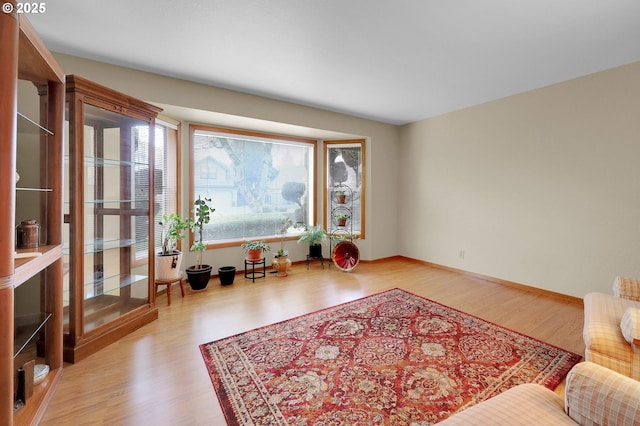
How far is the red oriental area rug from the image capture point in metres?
1.56

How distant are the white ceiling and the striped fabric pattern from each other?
2122 mm

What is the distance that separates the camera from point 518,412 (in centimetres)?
102

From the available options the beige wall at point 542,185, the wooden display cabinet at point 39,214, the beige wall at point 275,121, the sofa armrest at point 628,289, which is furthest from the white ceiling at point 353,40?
the sofa armrest at point 628,289

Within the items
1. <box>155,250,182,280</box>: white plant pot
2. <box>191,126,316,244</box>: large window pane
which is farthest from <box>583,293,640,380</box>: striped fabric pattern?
<box>191,126,316,244</box>: large window pane

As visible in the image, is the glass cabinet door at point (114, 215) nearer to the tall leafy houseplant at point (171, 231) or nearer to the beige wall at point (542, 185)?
the tall leafy houseplant at point (171, 231)

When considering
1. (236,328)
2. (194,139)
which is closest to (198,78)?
(194,139)

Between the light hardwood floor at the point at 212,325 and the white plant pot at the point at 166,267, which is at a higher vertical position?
the white plant pot at the point at 166,267

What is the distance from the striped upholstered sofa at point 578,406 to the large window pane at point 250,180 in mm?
3797

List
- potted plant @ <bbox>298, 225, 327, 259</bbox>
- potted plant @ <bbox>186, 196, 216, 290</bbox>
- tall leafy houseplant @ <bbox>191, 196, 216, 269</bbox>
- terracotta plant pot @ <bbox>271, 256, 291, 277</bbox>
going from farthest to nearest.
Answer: potted plant @ <bbox>298, 225, 327, 259</bbox> → terracotta plant pot @ <bbox>271, 256, 291, 277</bbox> → tall leafy houseplant @ <bbox>191, 196, 216, 269</bbox> → potted plant @ <bbox>186, 196, 216, 290</bbox>

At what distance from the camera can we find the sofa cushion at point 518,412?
0.98m

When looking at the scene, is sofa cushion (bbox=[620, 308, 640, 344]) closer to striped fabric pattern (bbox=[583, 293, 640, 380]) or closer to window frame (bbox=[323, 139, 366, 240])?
striped fabric pattern (bbox=[583, 293, 640, 380])

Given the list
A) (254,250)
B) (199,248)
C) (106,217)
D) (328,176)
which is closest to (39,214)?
(106,217)

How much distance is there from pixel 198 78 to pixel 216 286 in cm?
260

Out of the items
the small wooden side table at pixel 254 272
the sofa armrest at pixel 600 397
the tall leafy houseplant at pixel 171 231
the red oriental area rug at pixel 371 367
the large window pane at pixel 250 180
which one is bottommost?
the red oriental area rug at pixel 371 367
